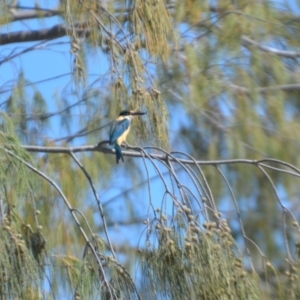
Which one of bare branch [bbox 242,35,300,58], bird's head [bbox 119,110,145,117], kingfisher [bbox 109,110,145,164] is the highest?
bird's head [bbox 119,110,145,117]

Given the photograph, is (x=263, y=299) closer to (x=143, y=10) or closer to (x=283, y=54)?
(x=143, y=10)

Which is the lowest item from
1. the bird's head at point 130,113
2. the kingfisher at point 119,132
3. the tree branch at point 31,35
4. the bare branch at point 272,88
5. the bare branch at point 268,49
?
the bare branch at point 272,88

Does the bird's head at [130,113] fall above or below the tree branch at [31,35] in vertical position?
below

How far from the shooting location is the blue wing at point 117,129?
2240mm

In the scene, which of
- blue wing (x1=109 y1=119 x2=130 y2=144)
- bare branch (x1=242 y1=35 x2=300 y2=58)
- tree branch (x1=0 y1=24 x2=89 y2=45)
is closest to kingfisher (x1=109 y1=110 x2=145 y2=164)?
blue wing (x1=109 y1=119 x2=130 y2=144)

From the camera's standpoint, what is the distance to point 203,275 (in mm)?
1555

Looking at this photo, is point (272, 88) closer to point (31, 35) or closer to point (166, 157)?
point (31, 35)

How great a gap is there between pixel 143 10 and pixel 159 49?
9cm

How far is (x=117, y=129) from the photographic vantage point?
237 centimetres

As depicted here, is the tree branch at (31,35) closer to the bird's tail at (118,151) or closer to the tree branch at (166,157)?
the bird's tail at (118,151)

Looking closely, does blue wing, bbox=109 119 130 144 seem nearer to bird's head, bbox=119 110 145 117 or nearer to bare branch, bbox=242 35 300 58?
bird's head, bbox=119 110 145 117

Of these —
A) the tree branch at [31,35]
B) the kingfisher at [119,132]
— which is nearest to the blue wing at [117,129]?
the kingfisher at [119,132]

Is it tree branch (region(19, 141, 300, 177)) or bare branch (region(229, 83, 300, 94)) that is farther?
bare branch (region(229, 83, 300, 94))

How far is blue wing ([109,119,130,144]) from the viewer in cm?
224
